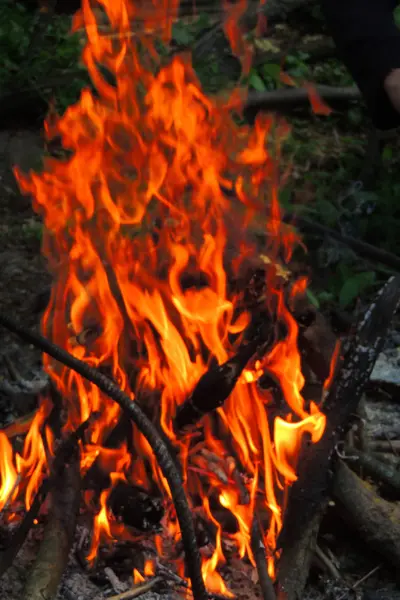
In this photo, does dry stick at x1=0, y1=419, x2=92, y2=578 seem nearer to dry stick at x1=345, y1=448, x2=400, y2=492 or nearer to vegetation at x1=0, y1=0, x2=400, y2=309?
dry stick at x1=345, y1=448, x2=400, y2=492

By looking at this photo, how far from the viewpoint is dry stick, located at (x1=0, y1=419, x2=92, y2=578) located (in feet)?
8.68

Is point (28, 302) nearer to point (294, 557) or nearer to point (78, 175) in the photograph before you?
point (78, 175)

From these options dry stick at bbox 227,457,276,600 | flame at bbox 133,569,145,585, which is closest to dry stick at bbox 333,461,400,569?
dry stick at bbox 227,457,276,600

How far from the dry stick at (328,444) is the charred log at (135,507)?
0.50 m

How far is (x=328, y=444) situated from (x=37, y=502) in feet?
3.56

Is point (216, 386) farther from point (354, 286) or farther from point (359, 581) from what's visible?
point (354, 286)

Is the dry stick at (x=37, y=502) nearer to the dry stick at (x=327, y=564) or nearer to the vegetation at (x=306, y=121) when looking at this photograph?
the dry stick at (x=327, y=564)

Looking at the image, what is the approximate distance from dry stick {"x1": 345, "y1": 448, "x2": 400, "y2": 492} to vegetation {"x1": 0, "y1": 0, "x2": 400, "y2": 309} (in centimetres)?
159

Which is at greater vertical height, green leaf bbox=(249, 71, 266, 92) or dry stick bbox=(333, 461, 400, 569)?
green leaf bbox=(249, 71, 266, 92)

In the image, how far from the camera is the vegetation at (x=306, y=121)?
17.0 feet

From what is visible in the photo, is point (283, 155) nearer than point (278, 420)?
No

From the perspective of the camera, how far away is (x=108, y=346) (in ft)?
10.5

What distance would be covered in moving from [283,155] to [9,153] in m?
2.19

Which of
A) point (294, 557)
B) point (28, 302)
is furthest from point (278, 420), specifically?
point (28, 302)
